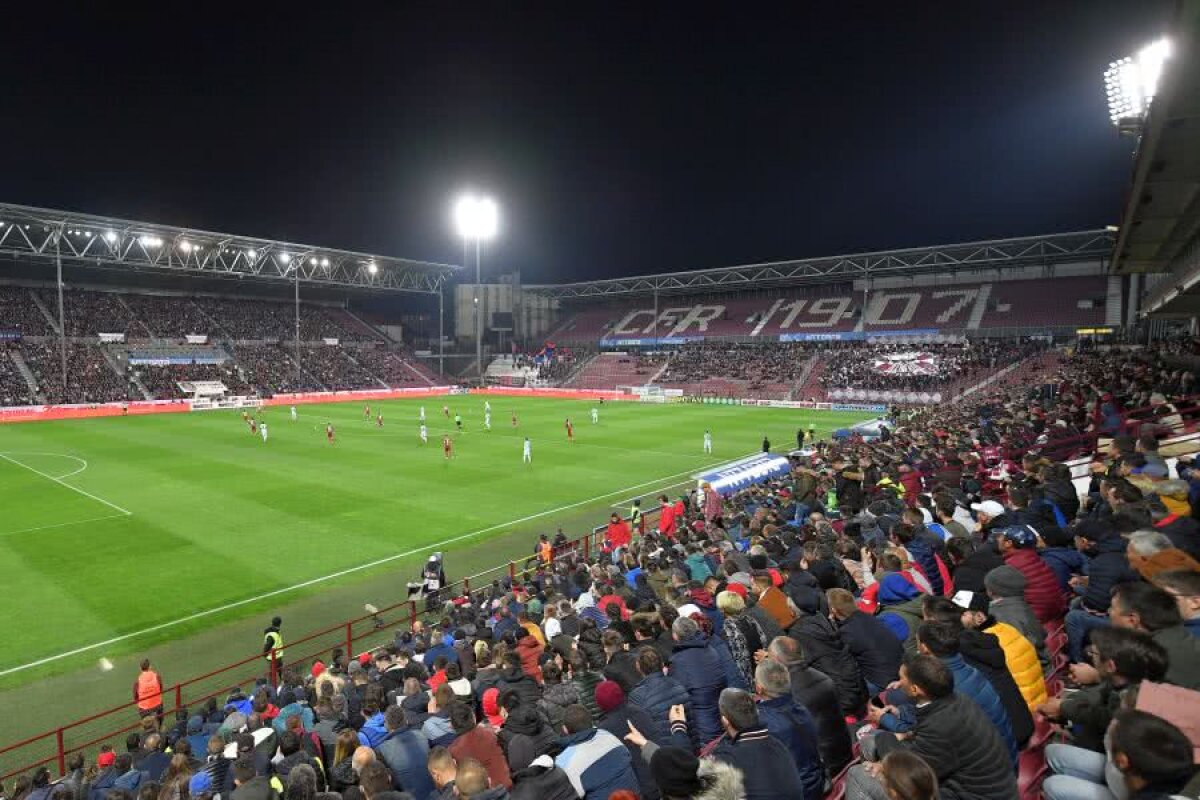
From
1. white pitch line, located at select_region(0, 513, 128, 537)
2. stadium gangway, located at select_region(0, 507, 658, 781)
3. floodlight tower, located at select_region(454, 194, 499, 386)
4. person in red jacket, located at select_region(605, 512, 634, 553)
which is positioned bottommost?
stadium gangway, located at select_region(0, 507, 658, 781)

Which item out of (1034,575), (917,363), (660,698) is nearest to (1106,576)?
(1034,575)

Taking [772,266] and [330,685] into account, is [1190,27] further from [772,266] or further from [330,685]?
[772,266]

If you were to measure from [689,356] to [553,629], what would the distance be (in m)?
69.9

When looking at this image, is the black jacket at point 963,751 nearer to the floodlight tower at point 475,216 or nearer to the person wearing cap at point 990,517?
the person wearing cap at point 990,517

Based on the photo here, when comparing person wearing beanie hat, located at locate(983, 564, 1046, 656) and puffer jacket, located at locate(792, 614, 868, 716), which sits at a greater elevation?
person wearing beanie hat, located at locate(983, 564, 1046, 656)

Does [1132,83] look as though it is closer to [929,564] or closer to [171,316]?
[929,564]

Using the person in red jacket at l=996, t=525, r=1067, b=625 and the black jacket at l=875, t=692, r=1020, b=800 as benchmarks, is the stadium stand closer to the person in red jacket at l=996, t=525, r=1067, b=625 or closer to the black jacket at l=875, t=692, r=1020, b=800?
the person in red jacket at l=996, t=525, r=1067, b=625

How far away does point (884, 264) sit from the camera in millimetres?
68812

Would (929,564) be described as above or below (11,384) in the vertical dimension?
below

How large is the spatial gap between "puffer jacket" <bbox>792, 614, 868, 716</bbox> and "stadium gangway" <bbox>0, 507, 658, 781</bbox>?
847 cm

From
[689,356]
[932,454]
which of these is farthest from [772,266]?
[932,454]

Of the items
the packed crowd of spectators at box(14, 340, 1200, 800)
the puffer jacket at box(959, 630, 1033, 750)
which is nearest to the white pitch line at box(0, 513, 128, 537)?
the packed crowd of spectators at box(14, 340, 1200, 800)

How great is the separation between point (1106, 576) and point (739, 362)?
2716 inches

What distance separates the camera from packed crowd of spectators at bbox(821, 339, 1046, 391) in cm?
5722
